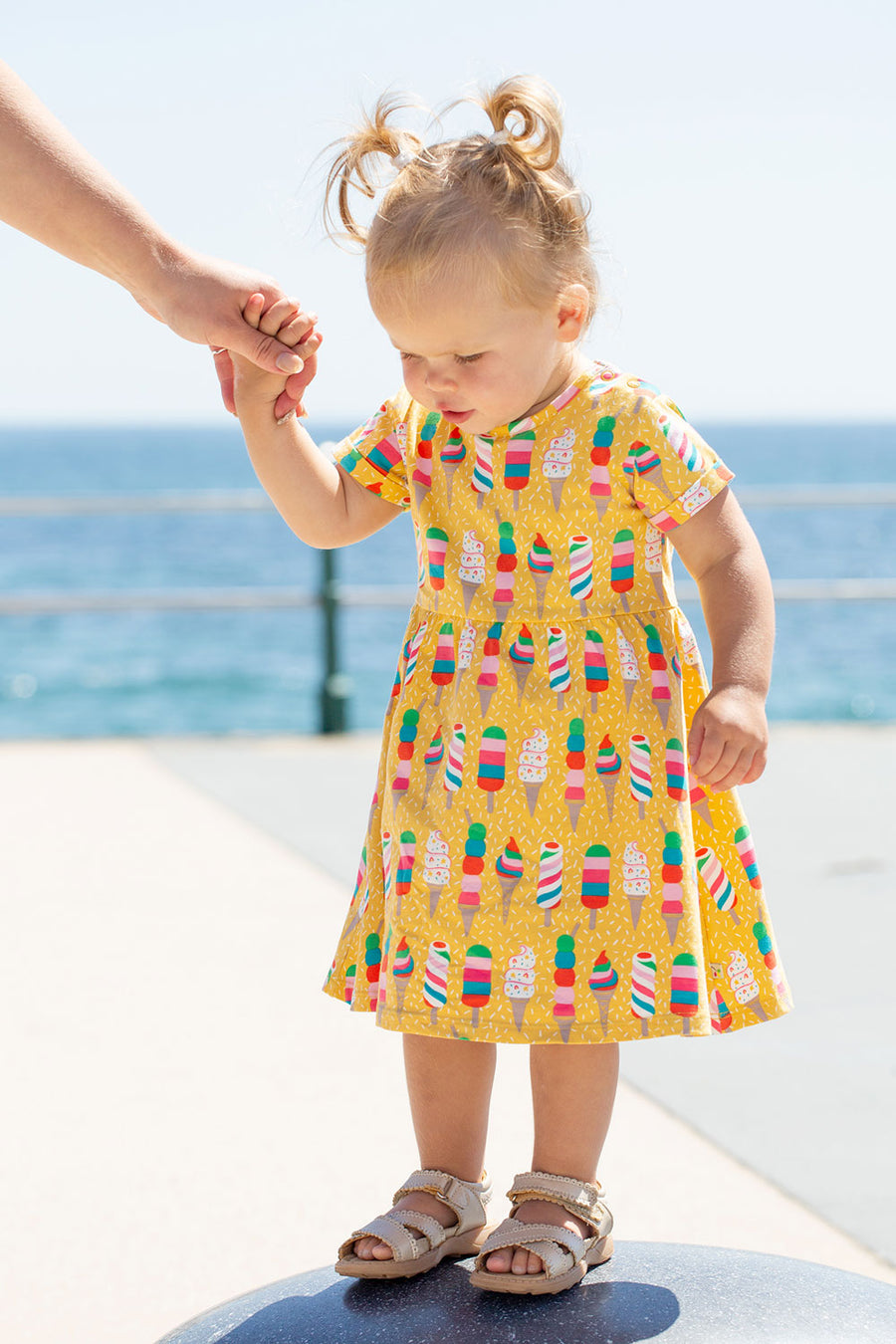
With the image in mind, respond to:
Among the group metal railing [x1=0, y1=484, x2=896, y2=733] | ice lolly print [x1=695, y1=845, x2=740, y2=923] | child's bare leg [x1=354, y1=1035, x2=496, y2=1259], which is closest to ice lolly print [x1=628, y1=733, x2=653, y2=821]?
ice lolly print [x1=695, y1=845, x2=740, y2=923]

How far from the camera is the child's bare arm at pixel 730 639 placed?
1649mm

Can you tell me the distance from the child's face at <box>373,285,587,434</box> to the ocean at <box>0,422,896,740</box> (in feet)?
25.0

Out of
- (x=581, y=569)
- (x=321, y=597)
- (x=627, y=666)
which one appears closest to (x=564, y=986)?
(x=627, y=666)

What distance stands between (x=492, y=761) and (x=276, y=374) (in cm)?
50

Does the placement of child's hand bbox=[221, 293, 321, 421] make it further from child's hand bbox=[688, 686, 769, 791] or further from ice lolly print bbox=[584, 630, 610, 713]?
child's hand bbox=[688, 686, 769, 791]

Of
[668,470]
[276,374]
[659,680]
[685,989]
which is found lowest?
[685,989]

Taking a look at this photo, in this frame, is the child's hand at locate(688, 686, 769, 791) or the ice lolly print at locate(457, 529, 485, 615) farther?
the ice lolly print at locate(457, 529, 485, 615)

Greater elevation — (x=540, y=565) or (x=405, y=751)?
(x=540, y=565)

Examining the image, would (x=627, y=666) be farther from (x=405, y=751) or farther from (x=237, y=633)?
(x=237, y=633)

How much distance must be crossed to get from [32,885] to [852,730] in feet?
10.6

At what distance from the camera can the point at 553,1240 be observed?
1.69 metres

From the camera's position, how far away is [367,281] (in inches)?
65.5

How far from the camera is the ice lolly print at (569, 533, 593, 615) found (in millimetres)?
1761

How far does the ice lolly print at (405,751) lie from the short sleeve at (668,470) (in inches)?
14.0
